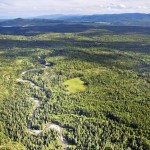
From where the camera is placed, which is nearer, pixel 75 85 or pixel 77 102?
pixel 77 102

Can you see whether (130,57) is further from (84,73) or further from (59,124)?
(59,124)

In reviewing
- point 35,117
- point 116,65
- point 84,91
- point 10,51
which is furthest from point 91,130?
point 10,51

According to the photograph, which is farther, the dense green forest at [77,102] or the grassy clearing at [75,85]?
the grassy clearing at [75,85]

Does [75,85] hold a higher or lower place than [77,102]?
higher

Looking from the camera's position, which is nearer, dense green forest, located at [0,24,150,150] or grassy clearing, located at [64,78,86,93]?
dense green forest, located at [0,24,150,150]
